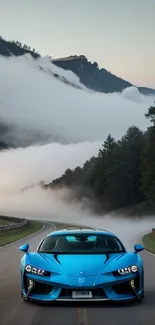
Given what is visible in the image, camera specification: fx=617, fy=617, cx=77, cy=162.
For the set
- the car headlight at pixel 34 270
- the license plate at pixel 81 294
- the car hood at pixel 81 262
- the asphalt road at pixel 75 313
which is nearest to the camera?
the asphalt road at pixel 75 313

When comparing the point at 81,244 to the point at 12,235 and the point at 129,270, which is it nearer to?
the point at 129,270

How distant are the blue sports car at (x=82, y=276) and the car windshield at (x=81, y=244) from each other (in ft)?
0.43

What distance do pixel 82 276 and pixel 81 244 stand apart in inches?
65.4

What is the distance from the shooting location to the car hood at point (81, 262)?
10133mm

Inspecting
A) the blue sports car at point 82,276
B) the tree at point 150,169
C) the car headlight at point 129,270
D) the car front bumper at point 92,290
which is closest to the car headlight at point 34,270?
the blue sports car at point 82,276

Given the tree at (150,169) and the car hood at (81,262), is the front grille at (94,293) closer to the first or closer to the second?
the car hood at (81,262)

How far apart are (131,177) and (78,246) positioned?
363 ft

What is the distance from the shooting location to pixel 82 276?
9.98 meters

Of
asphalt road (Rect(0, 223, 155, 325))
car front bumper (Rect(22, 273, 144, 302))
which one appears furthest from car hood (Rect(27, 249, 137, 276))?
asphalt road (Rect(0, 223, 155, 325))

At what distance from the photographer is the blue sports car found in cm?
994

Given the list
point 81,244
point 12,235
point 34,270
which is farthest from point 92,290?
point 12,235

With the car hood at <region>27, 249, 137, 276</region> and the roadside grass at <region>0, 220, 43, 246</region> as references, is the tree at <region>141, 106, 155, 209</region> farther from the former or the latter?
the car hood at <region>27, 249, 137, 276</region>

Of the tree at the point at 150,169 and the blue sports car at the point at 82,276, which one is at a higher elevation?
the tree at the point at 150,169

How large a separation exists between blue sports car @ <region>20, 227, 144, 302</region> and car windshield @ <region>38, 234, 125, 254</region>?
0.43 ft
